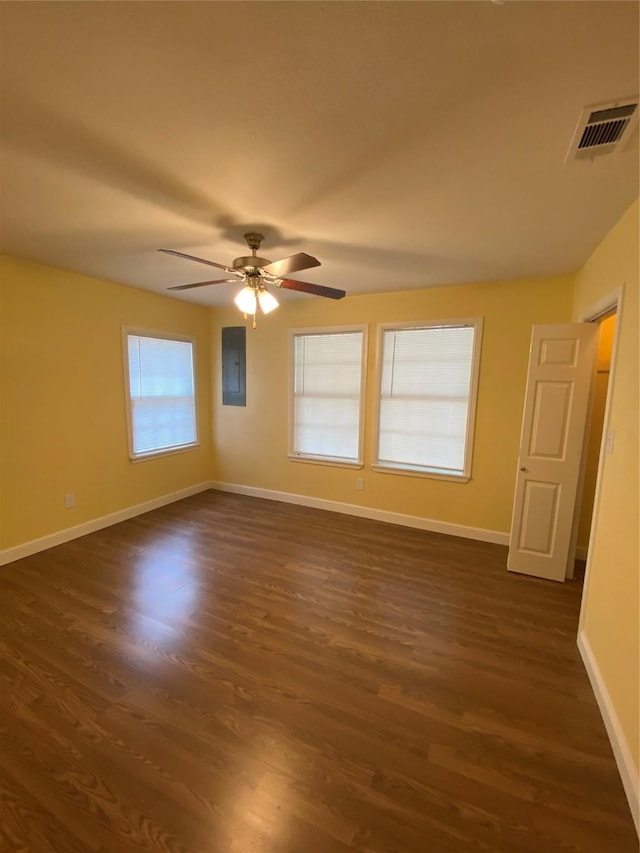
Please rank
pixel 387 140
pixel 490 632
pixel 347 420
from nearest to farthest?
pixel 387 140, pixel 490 632, pixel 347 420

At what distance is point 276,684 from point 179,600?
1044 mm

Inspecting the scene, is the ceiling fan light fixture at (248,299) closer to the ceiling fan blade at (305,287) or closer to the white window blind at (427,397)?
the ceiling fan blade at (305,287)

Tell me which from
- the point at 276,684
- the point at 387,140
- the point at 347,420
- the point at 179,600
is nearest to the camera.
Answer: the point at 387,140

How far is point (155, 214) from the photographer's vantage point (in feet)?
6.86

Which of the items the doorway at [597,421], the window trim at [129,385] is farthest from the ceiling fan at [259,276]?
the doorway at [597,421]

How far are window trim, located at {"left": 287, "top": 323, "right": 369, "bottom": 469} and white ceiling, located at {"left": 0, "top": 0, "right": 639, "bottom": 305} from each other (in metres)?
1.58

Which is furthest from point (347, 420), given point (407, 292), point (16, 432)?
point (16, 432)

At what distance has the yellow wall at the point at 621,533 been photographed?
1.55m

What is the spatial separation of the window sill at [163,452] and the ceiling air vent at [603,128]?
4322 mm

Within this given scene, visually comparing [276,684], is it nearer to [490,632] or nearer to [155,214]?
[490,632]

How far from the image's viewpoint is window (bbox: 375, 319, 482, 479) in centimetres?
360

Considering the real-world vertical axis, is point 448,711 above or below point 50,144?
below

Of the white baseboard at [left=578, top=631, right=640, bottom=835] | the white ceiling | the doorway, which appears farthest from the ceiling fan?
the white baseboard at [left=578, top=631, right=640, bottom=835]

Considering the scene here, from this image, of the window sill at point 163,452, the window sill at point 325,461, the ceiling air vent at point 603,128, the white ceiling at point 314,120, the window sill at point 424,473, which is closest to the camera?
the white ceiling at point 314,120
